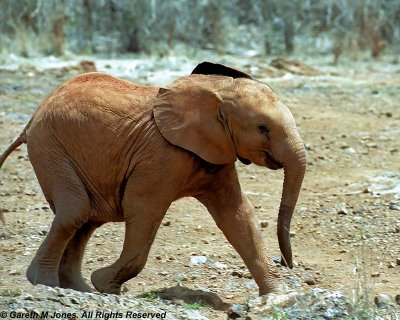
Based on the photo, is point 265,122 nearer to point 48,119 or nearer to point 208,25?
point 48,119

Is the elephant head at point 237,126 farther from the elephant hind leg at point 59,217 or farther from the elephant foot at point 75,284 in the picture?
the elephant foot at point 75,284

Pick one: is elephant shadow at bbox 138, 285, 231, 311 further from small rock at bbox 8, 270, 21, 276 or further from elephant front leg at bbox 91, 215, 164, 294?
small rock at bbox 8, 270, 21, 276

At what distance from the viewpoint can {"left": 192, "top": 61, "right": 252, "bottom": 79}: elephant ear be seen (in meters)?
7.12

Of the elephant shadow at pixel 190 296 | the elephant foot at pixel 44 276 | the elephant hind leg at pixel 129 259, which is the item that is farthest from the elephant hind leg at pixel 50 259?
the elephant shadow at pixel 190 296

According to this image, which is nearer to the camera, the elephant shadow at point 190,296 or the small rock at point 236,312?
the small rock at point 236,312

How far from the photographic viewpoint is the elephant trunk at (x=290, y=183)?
6719mm

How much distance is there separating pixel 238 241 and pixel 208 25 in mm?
13574

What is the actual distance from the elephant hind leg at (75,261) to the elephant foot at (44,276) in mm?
292

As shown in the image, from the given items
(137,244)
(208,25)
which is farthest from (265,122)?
(208,25)

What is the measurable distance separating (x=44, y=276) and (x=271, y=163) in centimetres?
158

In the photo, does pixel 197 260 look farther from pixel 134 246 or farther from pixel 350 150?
pixel 350 150

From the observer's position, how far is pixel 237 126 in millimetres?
6895

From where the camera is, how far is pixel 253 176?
11.1 m
